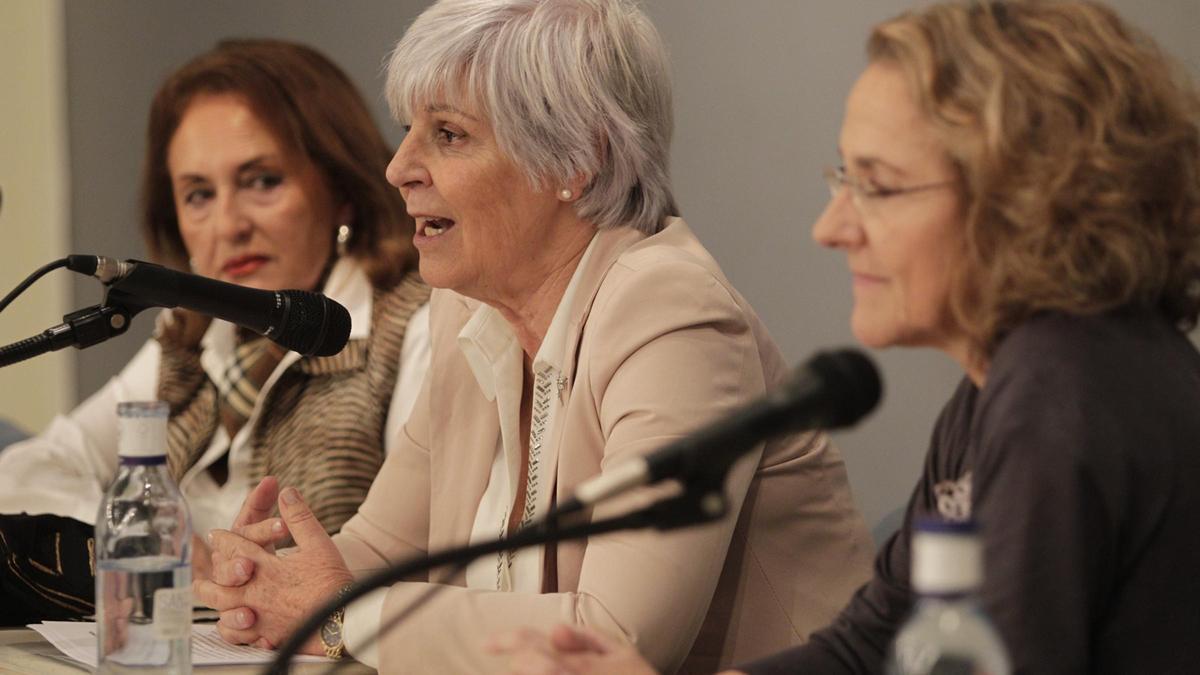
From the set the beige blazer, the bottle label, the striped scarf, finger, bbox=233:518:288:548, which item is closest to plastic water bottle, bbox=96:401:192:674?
the bottle label

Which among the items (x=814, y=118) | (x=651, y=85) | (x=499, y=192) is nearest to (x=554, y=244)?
(x=499, y=192)

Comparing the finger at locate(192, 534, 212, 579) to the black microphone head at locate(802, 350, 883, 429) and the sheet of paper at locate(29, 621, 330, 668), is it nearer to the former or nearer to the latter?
the sheet of paper at locate(29, 621, 330, 668)

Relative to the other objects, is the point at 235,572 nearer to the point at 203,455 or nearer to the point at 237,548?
the point at 237,548

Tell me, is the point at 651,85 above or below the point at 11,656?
above

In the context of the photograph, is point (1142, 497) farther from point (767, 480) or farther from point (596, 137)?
point (596, 137)

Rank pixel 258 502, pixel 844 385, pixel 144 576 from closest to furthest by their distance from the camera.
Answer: pixel 844 385 → pixel 144 576 → pixel 258 502

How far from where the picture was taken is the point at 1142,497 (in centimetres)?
119

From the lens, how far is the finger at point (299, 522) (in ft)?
6.68

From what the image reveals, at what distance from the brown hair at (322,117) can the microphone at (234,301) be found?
1.24 meters

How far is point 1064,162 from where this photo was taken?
1255 mm

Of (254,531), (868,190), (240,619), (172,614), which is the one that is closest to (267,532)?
(254,531)

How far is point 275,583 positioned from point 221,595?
0.08m

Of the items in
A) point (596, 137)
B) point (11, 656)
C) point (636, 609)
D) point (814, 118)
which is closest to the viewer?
point (636, 609)

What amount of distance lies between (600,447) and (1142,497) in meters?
0.86
